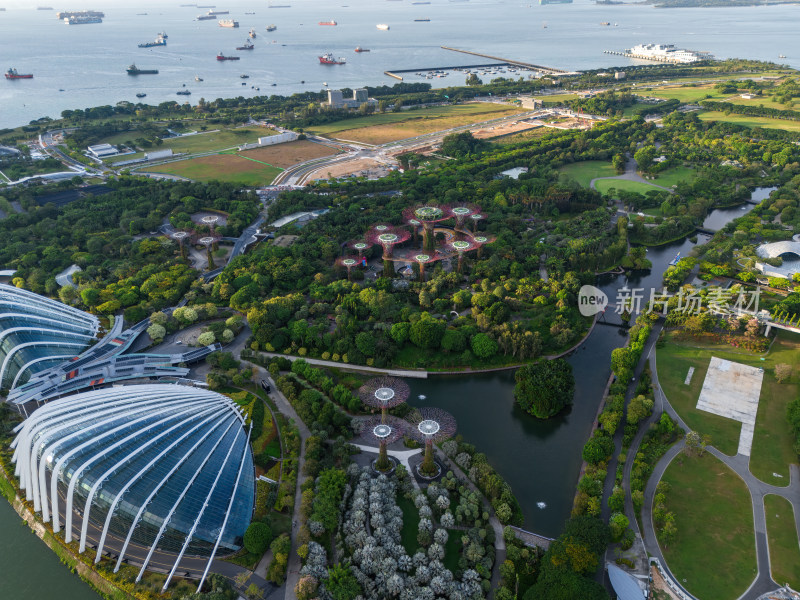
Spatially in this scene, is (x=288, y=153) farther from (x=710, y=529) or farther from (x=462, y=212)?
(x=710, y=529)

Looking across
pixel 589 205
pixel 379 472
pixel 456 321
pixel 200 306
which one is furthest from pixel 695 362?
pixel 200 306

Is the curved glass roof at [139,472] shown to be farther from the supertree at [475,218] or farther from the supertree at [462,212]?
the supertree at [475,218]

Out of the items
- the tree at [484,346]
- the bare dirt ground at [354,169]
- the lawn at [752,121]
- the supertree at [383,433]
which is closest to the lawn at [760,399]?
the tree at [484,346]

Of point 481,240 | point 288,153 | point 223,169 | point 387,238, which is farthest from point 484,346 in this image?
point 288,153

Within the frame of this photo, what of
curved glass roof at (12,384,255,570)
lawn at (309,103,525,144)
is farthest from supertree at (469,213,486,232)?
lawn at (309,103,525,144)

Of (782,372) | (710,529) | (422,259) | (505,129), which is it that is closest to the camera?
(710,529)
